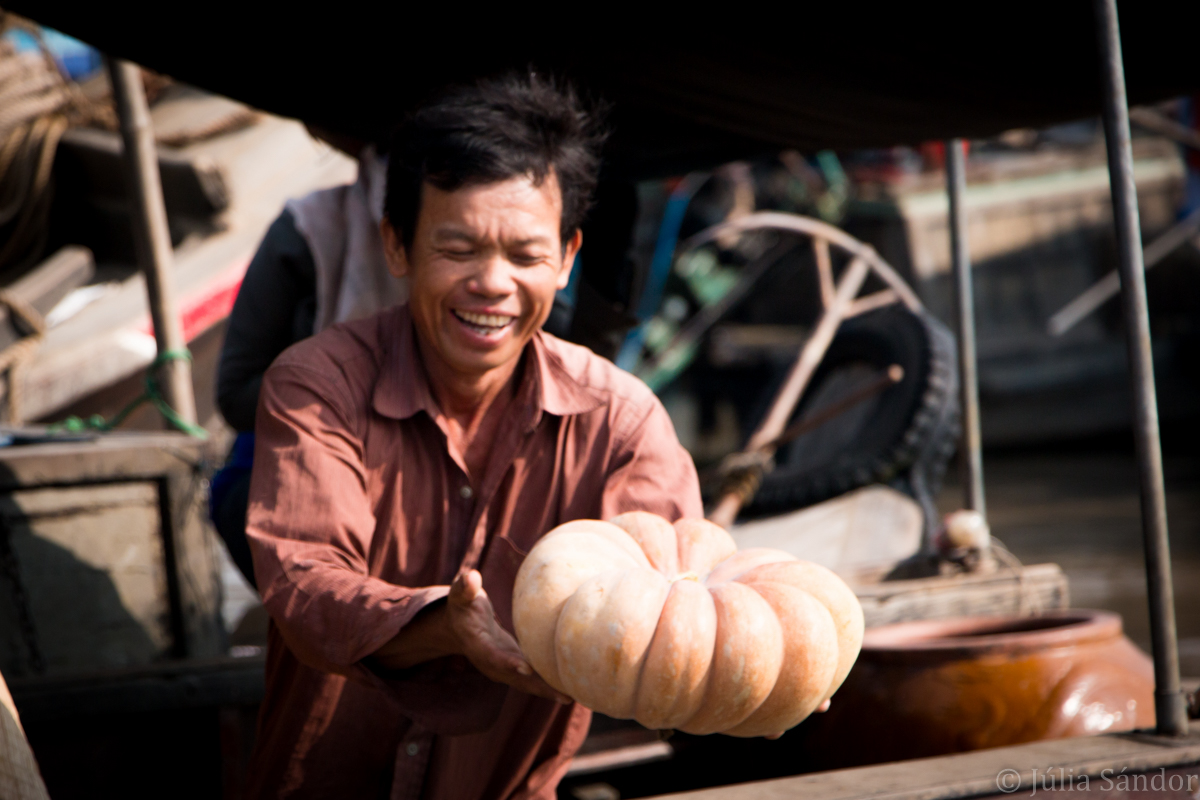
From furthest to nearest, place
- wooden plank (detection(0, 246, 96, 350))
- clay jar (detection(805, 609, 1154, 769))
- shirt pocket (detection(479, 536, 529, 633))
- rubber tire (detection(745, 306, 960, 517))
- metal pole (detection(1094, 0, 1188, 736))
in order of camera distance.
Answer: wooden plank (detection(0, 246, 96, 350)) < rubber tire (detection(745, 306, 960, 517)) < clay jar (detection(805, 609, 1154, 769)) < metal pole (detection(1094, 0, 1188, 736)) < shirt pocket (detection(479, 536, 529, 633))

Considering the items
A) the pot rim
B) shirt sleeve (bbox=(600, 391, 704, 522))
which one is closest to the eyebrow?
shirt sleeve (bbox=(600, 391, 704, 522))

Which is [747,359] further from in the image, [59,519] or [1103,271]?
[59,519]

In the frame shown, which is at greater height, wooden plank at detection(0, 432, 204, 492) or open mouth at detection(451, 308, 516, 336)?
open mouth at detection(451, 308, 516, 336)

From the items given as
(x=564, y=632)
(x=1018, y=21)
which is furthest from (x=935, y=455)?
(x=564, y=632)

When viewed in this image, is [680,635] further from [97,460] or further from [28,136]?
[28,136]

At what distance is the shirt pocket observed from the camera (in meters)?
1.62

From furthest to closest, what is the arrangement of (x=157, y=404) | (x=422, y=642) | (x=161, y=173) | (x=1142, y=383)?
(x=161, y=173)
(x=157, y=404)
(x=1142, y=383)
(x=422, y=642)

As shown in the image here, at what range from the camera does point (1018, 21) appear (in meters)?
2.23

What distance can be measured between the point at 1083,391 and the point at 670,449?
12777 mm

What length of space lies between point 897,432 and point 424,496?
3115mm

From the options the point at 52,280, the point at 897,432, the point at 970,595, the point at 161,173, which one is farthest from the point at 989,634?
the point at 161,173

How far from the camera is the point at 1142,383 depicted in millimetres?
1887

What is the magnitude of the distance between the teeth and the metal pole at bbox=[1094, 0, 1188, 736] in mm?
1074

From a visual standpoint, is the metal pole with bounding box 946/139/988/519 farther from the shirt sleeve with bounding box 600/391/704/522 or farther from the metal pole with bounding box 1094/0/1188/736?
the shirt sleeve with bounding box 600/391/704/522
